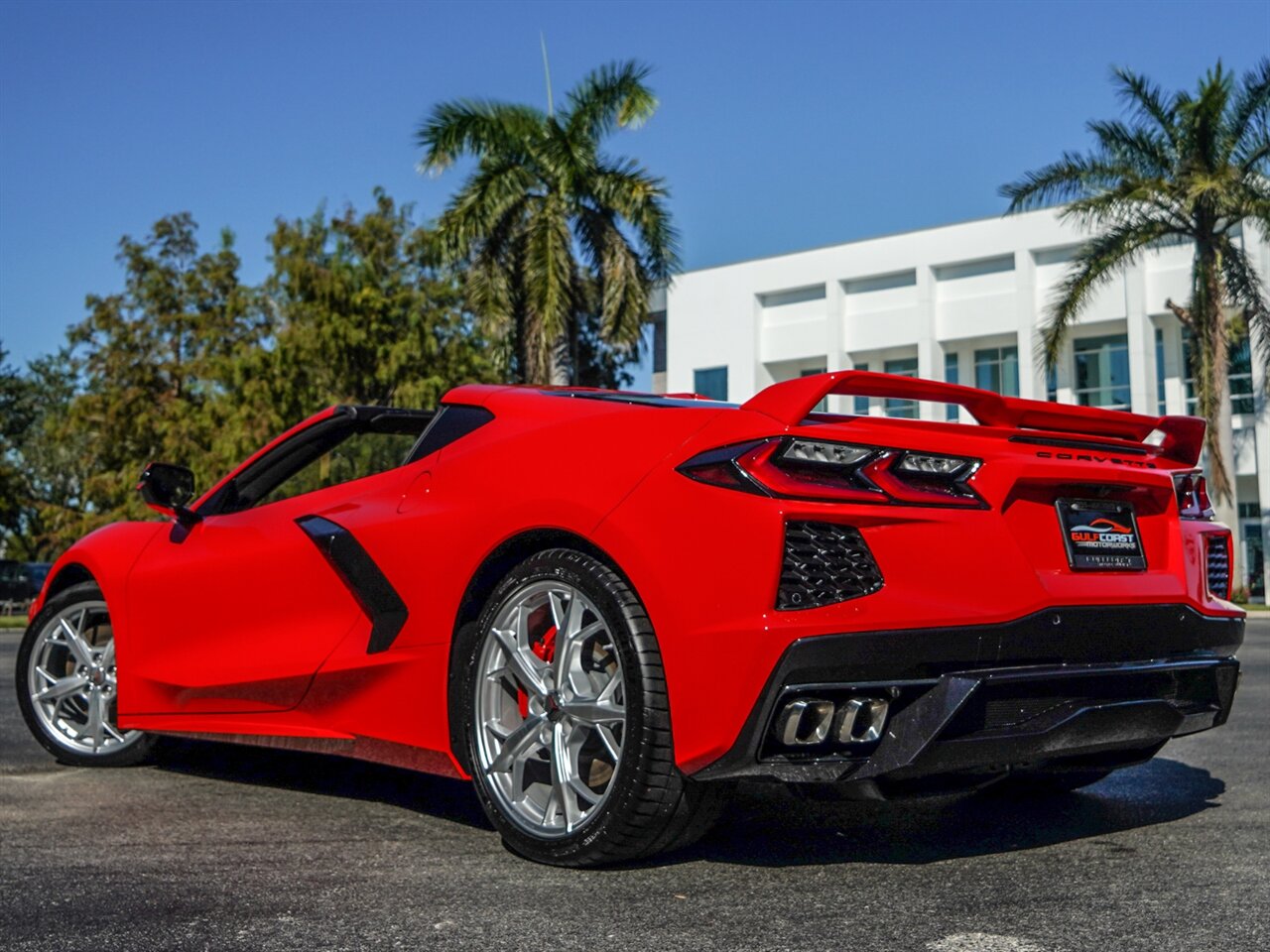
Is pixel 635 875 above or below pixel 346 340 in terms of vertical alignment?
below

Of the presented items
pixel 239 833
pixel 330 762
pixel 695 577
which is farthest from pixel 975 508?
pixel 330 762

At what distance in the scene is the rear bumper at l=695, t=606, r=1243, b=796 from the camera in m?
3.23

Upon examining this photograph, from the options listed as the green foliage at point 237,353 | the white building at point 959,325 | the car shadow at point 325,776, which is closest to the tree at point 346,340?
the green foliage at point 237,353

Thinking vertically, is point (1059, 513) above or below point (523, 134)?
below

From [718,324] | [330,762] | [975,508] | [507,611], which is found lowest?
[330,762]

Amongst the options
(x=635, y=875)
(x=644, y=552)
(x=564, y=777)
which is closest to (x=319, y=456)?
(x=564, y=777)

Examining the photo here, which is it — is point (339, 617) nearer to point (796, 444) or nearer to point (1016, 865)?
point (796, 444)

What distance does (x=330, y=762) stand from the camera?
5867mm

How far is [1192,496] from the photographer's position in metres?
4.20

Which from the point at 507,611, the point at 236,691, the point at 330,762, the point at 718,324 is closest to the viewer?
the point at 507,611

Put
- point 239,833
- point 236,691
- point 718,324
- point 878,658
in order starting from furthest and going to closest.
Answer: point 718,324 < point 236,691 < point 239,833 < point 878,658

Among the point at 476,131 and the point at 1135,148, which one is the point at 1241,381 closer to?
the point at 1135,148

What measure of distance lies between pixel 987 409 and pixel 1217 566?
0.97 metres

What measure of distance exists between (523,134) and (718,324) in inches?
995
